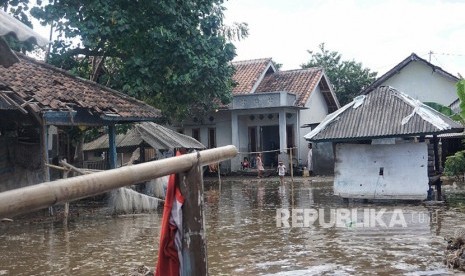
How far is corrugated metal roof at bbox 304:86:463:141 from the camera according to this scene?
14.3m

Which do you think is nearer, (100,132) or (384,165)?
(384,165)

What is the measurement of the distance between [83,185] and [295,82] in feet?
95.2

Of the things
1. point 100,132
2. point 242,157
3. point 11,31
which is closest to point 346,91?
point 242,157

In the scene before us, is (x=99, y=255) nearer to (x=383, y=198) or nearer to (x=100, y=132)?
(x=383, y=198)

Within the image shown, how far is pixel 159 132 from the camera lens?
1914cm

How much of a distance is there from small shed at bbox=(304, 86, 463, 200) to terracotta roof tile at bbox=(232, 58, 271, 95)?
13798 millimetres

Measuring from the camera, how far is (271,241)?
33.6ft

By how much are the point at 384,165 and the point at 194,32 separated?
7.58m

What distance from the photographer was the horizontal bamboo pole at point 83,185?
6.67 feet

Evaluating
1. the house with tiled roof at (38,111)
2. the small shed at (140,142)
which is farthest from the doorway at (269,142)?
Result: the house with tiled roof at (38,111)

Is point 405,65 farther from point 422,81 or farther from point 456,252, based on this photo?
point 456,252

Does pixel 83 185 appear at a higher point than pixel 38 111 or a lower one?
lower

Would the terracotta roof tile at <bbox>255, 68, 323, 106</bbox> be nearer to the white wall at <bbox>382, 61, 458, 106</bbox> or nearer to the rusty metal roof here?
the rusty metal roof

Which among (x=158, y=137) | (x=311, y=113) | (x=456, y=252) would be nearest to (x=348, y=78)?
(x=311, y=113)
